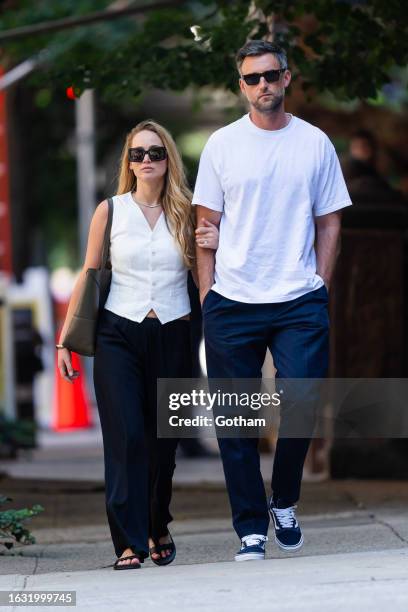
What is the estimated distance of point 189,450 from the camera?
13.1m

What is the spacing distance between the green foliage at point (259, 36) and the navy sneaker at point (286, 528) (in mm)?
3196

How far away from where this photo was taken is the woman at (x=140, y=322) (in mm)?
6059

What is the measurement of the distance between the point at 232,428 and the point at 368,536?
1.27 meters

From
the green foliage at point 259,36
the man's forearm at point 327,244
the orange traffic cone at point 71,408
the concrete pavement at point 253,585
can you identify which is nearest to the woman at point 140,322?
the concrete pavement at point 253,585

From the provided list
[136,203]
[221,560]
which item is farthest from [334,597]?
[136,203]

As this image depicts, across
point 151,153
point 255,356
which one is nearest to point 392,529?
point 255,356

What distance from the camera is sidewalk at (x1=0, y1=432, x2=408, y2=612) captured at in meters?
5.26

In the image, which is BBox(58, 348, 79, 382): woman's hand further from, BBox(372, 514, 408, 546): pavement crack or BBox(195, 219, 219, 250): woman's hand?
BBox(372, 514, 408, 546): pavement crack

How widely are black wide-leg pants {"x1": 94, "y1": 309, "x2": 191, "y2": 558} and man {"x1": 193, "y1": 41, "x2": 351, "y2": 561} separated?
0.19m

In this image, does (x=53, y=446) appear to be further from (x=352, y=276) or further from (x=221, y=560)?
(x=221, y=560)

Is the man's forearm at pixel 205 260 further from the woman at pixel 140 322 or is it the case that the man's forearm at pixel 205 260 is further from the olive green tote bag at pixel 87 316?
the olive green tote bag at pixel 87 316

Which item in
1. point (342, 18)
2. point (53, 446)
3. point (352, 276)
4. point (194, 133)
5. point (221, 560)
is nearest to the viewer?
point (221, 560)

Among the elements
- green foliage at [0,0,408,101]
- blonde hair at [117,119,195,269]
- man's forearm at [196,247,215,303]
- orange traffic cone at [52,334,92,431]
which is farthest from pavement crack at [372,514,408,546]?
orange traffic cone at [52,334,92,431]

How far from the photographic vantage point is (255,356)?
6.10 meters
